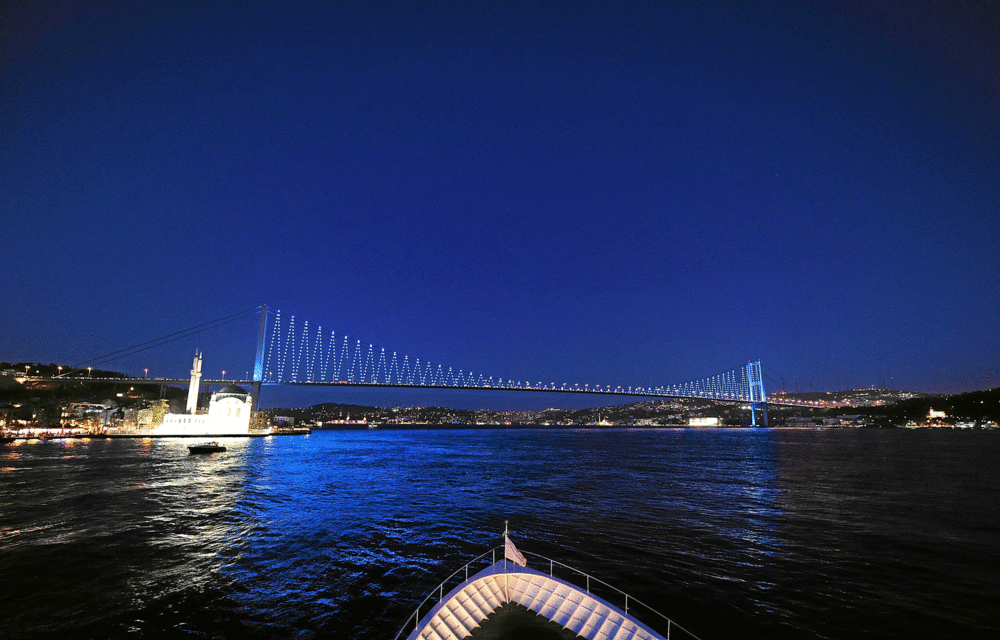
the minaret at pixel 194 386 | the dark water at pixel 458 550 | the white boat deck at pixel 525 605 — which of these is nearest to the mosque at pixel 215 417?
the minaret at pixel 194 386

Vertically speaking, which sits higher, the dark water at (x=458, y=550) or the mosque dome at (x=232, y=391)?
the mosque dome at (x=232, y=391)

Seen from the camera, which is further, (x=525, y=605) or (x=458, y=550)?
(x=458, y=550)

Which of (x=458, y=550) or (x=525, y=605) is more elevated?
(x=525, y=605)

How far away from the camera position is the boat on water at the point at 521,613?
249 inches

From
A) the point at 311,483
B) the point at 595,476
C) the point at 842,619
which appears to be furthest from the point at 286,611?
the point at 595,476

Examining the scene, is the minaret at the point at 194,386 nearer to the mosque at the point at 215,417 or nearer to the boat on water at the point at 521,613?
the mosque at the point at 215,417

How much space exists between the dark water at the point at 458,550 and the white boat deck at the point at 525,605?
7.04 ft

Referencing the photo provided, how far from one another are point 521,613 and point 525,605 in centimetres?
17

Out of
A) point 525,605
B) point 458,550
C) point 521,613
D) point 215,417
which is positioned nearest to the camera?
point 521,613

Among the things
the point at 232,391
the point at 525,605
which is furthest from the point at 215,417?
the point at 525,605

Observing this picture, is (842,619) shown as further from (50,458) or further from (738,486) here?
(50,458)

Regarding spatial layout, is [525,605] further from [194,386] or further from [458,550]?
[194,386]

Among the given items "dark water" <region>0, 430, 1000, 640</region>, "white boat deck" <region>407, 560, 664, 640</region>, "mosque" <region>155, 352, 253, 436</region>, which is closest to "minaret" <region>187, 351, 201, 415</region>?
"mosque" <region>155, 352, 253, 436</region>

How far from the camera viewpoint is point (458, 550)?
13.1 metres
